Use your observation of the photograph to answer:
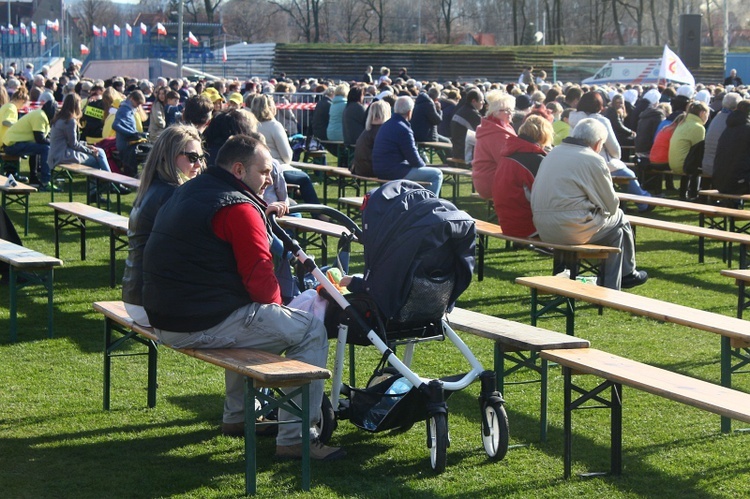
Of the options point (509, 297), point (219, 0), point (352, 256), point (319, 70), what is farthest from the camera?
point (219, 0)

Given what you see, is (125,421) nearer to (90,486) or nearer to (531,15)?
(90,486)

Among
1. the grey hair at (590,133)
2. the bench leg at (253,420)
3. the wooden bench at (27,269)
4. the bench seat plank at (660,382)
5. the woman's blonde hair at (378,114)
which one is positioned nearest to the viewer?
the bench seat plank at (660,382)

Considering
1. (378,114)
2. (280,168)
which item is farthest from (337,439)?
(378,114)

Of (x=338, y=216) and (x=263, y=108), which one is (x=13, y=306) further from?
(x=263, y=108)

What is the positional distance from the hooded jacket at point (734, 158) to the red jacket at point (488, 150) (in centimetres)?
307

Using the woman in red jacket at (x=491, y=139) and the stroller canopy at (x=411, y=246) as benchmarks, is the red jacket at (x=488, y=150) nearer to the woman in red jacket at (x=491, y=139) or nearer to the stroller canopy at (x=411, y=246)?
the woman in red jacket at (x=491, y=139)

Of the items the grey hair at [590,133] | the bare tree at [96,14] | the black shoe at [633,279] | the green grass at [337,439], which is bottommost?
the green grass at [337,439]

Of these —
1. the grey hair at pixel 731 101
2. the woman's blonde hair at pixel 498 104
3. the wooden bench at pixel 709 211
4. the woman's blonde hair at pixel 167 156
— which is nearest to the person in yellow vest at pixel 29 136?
the woman's blonde hair at pixel 498 104

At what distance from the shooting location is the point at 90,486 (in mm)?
5125

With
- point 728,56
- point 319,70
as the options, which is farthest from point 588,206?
point 319,70

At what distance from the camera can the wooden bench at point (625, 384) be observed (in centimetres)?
452

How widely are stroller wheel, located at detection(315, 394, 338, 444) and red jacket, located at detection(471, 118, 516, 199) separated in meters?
6.41

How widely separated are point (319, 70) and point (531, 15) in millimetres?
30548

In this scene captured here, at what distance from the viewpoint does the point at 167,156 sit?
586 cm
